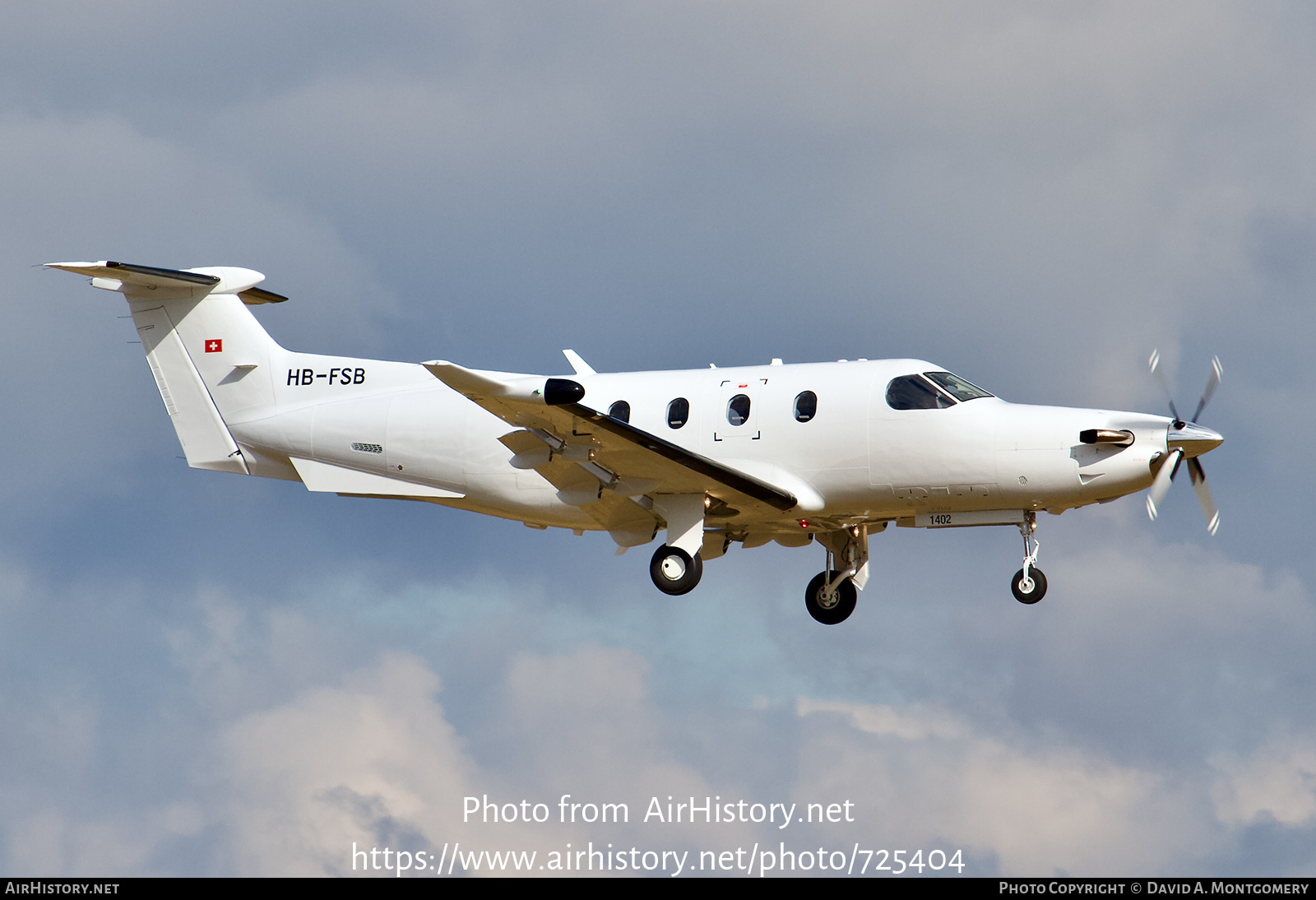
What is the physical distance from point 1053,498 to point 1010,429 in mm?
1112

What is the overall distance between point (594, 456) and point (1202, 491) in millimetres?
8823

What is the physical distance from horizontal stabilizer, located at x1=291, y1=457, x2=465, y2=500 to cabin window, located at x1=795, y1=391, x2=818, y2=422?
18.3 feet

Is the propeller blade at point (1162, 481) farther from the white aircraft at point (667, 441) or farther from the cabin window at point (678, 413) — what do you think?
the cabin window at point (678, 413)

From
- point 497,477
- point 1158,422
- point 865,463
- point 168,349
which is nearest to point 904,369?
point 865,463

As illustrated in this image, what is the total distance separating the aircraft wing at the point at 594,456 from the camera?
18.6 meters

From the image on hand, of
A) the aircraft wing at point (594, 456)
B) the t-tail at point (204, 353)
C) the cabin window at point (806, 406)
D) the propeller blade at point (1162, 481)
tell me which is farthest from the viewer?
the t-tail at point (204, 353)

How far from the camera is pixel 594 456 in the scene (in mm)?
21125

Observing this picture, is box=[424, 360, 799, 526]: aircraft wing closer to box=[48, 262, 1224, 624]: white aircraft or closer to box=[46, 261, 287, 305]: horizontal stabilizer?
box=[48, 262, 1224, 624]: white aircraft

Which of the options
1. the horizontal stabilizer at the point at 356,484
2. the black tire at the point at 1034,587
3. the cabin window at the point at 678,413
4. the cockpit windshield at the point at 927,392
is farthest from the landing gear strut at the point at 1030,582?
the horizontal stabilizer at the point at 356,484

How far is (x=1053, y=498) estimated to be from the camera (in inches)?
828

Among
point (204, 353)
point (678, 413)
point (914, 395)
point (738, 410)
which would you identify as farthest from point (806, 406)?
point (204, 353)

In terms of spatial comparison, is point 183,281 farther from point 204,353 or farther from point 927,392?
point 927,392

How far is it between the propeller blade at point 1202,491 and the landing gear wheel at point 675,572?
7223mm

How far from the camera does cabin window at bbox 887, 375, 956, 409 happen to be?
2133 cm
